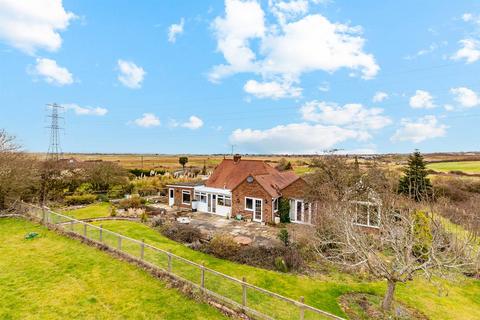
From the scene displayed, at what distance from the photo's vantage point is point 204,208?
1022 inches

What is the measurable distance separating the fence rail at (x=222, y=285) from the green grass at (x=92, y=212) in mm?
9110

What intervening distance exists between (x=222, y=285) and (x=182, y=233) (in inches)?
315

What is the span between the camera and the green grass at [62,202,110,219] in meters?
22.8

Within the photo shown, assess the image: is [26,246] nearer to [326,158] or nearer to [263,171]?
[263,171]

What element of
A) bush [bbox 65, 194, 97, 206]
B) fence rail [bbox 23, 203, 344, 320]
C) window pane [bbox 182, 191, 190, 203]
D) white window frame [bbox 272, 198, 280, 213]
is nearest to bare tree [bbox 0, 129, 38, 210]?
bush [bbox 65, 194, 97, 206]

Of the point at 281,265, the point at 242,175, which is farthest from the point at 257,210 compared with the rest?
the point at 281,265

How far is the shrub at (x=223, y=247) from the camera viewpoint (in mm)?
14695

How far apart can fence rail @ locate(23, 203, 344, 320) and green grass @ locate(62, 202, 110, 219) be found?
29.9 ft

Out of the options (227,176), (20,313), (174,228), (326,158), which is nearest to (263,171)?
(227,176)

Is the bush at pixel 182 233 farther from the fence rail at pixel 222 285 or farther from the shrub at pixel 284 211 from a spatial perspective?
the shrub at pixel 284 211

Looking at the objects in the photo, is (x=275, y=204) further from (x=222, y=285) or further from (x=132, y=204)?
(x=132, y=204)

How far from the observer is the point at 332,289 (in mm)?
12203

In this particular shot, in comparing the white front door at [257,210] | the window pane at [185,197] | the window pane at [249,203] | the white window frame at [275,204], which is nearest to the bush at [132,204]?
the window pane at [185,197]

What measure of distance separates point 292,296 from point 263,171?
627 inches
